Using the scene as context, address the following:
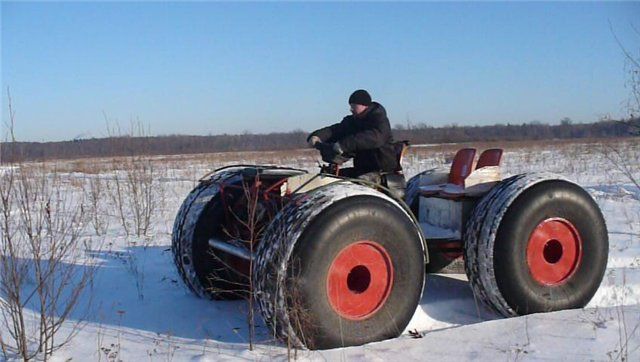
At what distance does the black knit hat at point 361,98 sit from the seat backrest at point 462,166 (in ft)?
3.48

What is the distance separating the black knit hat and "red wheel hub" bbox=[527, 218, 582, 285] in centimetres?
200

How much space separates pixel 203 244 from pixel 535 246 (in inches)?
116

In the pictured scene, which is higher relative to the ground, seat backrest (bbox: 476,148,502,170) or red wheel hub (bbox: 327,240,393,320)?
seat backrest (bbox: 476,148,502,170)

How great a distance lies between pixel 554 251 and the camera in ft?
18.1

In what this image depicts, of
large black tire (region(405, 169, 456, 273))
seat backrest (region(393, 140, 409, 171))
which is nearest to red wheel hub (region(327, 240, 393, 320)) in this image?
large black tire (region(405, 169, 456, 273))

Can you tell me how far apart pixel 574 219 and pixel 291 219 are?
2.58 m

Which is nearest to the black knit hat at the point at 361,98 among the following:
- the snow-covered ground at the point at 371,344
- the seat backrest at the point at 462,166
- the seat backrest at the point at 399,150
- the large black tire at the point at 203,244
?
the seat backrest at the point at 399,150

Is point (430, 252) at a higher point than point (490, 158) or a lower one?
lower

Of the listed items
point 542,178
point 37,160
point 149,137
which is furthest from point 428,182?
point 149,137

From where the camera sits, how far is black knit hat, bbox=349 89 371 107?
6230mm

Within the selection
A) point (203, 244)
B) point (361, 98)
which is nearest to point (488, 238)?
point (361, 98)

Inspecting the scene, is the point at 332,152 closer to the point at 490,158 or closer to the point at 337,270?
the point at 337,270

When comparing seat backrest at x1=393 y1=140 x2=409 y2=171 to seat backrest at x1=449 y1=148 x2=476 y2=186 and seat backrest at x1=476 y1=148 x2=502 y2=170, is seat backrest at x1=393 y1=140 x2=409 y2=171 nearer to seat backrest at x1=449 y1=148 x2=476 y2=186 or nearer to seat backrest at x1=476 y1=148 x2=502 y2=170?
seat backrest at x1=449 y1=148 x2=476 y2=186

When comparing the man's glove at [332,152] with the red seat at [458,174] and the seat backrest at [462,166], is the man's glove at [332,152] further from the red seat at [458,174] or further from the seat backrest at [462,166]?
the seat backrest at [462,166]
